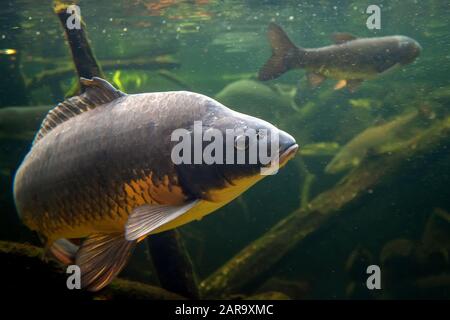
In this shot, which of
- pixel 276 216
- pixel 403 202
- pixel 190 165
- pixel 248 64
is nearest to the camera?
pixel 190 165

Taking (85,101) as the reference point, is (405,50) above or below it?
below

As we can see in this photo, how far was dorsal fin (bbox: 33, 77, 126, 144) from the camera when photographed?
2701 mm

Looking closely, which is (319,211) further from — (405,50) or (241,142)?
(241,142)

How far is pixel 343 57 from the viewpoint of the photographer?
21.6 feet

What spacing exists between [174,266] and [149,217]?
2.98 m

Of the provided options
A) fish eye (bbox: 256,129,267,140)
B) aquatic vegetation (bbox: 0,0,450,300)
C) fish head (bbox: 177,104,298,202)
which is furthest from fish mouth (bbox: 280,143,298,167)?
aquatic vegetation (bbox: 0,0,450,300)

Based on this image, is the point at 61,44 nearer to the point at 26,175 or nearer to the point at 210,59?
the point at 210,59

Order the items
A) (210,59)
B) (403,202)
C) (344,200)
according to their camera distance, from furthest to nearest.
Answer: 1. (210,59)
2. (403,202)
3. (344,200)

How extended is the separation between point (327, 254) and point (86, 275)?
798cm

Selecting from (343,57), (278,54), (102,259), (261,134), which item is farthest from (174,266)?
(343,57)

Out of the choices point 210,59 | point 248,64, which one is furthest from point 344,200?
point 248,64

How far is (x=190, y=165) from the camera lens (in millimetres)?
2318

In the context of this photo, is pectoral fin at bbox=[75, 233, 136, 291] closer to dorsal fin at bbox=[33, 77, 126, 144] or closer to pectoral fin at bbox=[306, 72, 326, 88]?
dorsal fin at bbox=[33, 77, 126, 144]

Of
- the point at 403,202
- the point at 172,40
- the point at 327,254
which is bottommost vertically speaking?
the point at 327,254
